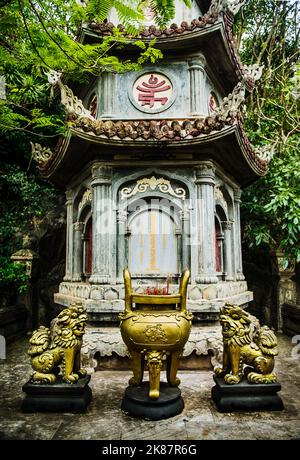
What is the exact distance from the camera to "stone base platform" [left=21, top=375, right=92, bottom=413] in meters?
4.34

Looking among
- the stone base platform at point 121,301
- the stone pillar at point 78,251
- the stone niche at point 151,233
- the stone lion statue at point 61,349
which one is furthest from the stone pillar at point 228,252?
the stone lion statue at point 61,349

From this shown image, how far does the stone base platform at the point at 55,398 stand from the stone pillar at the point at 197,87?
5.73 m

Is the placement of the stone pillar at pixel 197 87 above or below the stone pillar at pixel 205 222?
above

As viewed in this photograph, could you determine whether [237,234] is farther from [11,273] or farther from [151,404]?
[11,273]

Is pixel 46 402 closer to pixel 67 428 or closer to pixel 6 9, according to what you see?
pixel 67 428

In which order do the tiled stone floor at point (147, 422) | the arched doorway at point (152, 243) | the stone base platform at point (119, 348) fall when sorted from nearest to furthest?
the tiled stone floor at point (147, 422)
the stone base platform at point (119, 348)
the arched doorway at point (152, 243)

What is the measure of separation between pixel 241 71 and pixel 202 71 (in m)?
1.32

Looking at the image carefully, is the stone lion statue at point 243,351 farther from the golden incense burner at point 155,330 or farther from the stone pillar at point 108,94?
the stone pillar at point 108,94

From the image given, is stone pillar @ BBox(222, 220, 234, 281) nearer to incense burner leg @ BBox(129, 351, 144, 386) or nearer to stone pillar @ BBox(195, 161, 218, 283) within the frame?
stone pillar @ BBox(195, 161, 218, 283)

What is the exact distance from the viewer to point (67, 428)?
12.9ft

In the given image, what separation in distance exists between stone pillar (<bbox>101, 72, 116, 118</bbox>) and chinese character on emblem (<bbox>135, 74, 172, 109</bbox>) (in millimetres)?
534

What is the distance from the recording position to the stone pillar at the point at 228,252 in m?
8.17

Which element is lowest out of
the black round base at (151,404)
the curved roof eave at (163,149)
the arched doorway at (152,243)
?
Result: the black round base at (151,404)
